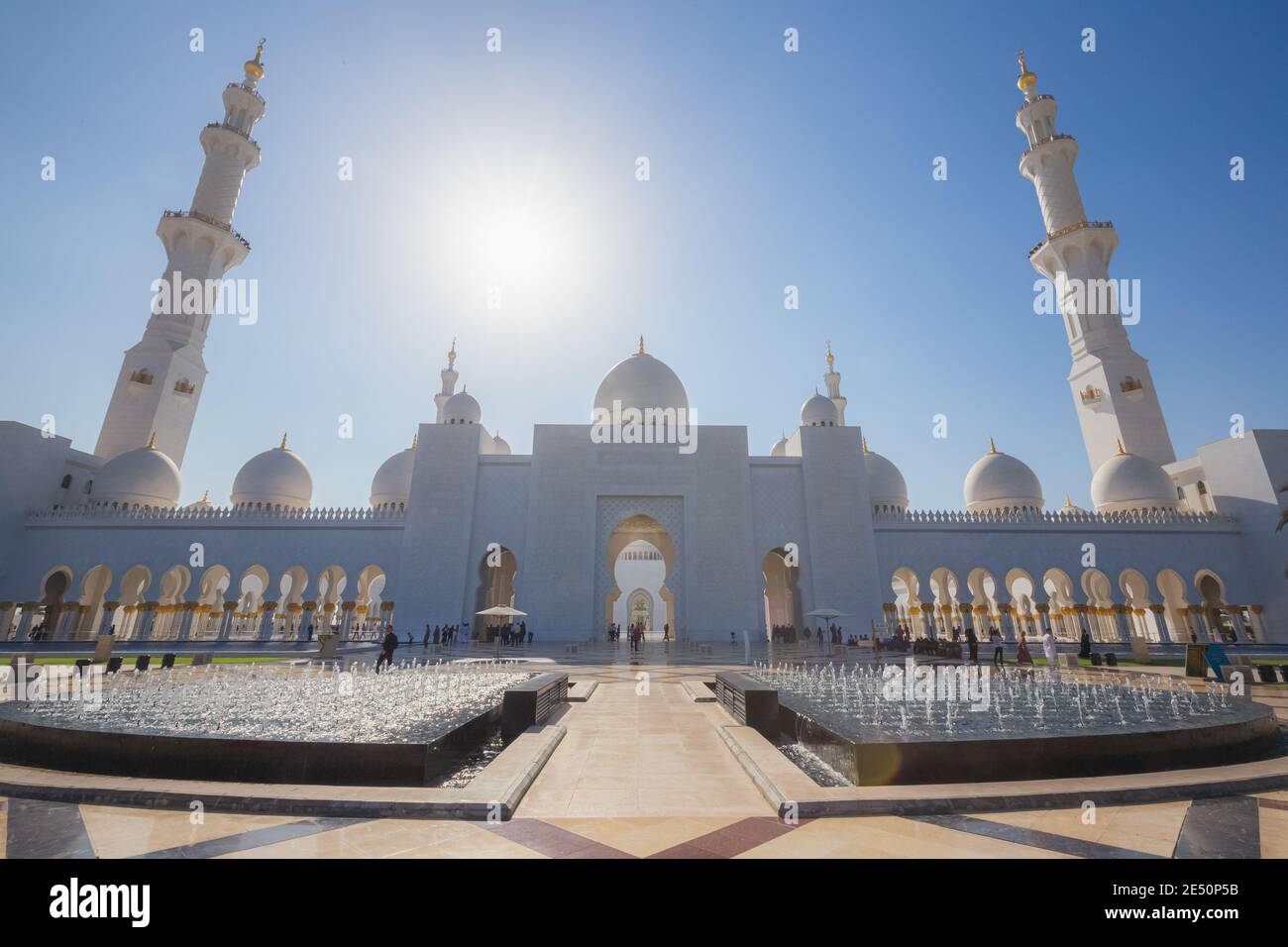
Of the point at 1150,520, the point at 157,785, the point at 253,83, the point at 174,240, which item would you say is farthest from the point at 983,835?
the point at 253,83

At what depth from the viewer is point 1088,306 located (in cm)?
2586

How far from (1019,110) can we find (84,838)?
3775 centimetres

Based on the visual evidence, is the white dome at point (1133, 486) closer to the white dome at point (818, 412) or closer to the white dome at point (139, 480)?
the white dome at point (818, 412)

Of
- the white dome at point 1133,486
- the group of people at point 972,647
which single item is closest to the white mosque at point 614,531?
the white dome at point 1133,486

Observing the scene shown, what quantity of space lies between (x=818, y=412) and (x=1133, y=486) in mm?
12756

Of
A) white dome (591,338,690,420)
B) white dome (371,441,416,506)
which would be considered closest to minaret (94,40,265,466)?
white dome (371,441,416,506)

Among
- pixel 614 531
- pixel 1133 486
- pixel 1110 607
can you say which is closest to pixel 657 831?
pixel 614 531

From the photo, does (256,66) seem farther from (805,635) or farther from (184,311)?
(805,635)

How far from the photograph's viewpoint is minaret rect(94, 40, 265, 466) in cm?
2441

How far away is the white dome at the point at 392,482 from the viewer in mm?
26094

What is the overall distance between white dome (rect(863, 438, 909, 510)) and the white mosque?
8.87 ft

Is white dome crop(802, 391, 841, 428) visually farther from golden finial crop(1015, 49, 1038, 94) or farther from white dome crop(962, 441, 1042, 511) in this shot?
golden finial crop(1015, 49, 1038, 94)

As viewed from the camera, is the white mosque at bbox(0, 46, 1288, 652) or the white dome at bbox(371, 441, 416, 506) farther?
the white dome at bbox(371, 441, 416, 506)

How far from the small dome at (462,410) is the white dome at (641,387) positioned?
5965mm
